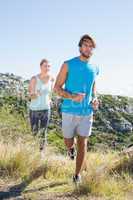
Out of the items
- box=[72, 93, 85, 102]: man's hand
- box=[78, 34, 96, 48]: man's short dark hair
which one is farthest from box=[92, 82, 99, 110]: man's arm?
box=[78, 34, 96, 48]: man's short dark hair

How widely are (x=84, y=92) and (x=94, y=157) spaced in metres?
2.22

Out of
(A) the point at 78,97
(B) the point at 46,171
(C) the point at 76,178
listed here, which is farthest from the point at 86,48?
(B) the point at 46,171

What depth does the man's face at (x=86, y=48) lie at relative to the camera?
672 centimetres

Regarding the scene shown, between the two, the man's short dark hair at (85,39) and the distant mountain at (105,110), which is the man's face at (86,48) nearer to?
the man's short dark hair at (85,39)

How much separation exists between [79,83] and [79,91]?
0.10 m

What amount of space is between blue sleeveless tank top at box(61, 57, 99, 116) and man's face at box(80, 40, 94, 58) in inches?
3.8

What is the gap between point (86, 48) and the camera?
675 cm

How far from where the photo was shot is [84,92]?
6.72 meters

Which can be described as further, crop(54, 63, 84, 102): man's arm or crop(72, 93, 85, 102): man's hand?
crop(54, 63, 84, 102): man's arm

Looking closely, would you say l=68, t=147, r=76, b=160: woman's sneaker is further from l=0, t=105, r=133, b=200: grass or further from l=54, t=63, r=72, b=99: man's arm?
l=54, t=63, r=72, b=99: man's arm

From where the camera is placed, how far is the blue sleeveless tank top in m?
6.70

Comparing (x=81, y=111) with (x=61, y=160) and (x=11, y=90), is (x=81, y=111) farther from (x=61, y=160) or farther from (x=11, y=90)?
(x=11, y=90)

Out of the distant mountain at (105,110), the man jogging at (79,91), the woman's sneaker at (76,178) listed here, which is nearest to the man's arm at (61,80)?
the man jogging at (79,91)

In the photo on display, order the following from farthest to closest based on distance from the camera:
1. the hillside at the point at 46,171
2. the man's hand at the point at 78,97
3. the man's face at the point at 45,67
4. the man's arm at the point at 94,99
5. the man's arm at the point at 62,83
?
the man's face at the point at 45,67
the man's arm at the point at 94,99
the man's arm at the point at 62,83
the man's hand at the point at 78,97
the hillside at the point at 46,171
